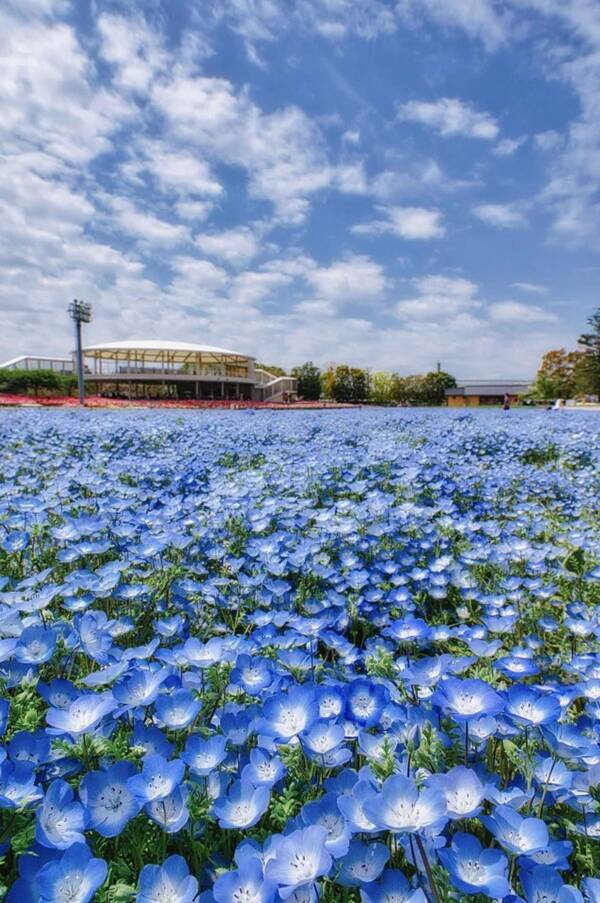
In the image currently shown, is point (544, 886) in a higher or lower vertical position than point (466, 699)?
lower

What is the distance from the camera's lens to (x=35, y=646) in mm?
1351

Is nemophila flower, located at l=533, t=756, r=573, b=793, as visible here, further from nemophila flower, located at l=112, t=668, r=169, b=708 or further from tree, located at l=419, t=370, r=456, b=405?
tree, located at l=419, t=370, r=456, b=405

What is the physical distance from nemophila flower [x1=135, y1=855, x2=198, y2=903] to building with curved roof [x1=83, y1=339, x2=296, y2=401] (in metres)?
52.0

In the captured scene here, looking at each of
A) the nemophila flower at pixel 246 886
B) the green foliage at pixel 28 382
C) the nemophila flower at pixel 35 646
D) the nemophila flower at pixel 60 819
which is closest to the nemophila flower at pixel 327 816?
the nemophila flower at pixel 246 886

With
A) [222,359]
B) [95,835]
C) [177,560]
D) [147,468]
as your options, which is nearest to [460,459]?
[147,468]

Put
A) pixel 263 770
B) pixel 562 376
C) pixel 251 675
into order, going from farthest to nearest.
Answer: pixel 562 376
pixel 251 675
pixel 263 770

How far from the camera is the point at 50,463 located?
5.34 m

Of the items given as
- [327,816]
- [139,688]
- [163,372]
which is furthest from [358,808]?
[163,372]

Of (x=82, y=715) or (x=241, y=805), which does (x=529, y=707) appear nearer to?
(x=241, y=805)

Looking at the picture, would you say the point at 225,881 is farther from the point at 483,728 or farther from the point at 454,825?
the point at 483,728

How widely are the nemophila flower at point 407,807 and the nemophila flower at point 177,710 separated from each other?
0.43 m

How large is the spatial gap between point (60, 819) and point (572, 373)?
6646 centimetres

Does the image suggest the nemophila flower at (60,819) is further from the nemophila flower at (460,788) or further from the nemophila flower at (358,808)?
the nemophila flower at (460,788)

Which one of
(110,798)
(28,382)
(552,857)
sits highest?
(28,382)
